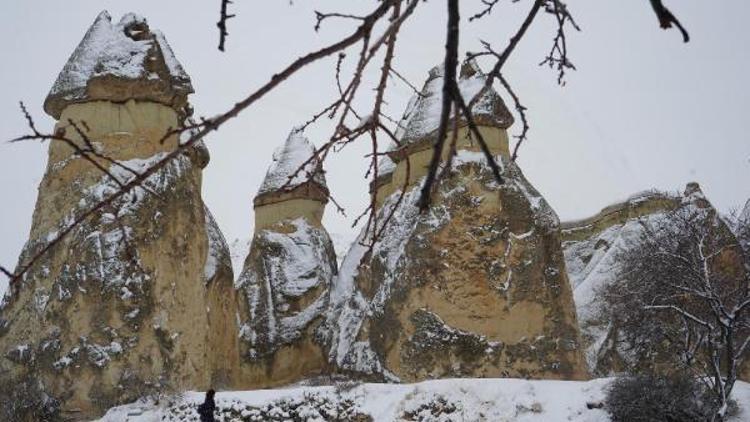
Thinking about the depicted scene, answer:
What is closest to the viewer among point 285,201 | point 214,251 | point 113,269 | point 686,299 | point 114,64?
point 113,269

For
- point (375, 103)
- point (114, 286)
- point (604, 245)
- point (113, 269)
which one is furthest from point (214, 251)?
point (375, 103)

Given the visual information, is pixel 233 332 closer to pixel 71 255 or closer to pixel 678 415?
pixel 71 255

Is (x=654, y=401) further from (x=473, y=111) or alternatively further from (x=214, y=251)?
(x=214, y=251)

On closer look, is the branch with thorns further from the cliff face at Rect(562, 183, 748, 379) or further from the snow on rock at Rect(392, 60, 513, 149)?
the cliff face at Rect(562, 183, 748, 379)

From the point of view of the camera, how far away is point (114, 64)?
39.5ft

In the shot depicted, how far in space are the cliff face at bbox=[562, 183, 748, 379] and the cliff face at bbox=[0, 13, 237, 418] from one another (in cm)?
679

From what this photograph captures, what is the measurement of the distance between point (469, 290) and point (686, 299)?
3.18m

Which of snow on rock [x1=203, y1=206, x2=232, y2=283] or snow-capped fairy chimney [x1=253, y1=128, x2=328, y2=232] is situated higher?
snow-capped fairy chimney [x1=253, y1=128, x2=328, y2=232]

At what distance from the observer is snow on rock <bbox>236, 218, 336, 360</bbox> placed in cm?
1520

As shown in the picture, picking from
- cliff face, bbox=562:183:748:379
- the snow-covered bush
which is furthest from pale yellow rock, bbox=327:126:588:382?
the snow-covered bush

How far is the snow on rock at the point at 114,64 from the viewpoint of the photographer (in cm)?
1199

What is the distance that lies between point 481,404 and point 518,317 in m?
2.61

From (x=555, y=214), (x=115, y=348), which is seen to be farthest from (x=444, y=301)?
(x=115, y=348)

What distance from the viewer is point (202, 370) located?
11648 mm
